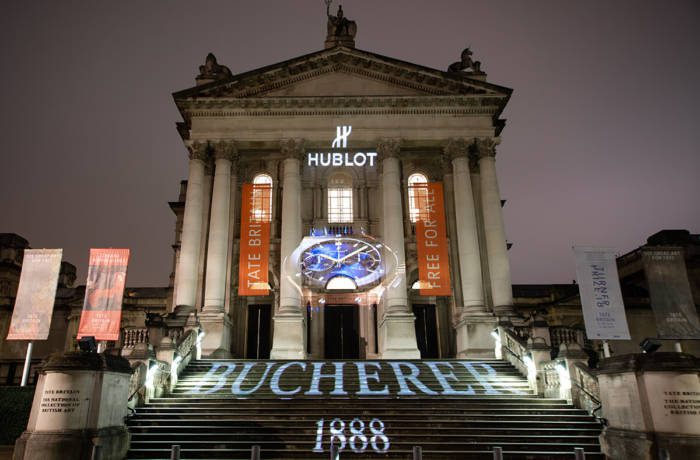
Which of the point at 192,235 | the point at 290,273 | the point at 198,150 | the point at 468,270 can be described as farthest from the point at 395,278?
the point at 198,150

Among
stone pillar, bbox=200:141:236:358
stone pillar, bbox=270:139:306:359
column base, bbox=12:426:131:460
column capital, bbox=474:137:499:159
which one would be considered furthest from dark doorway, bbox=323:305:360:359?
column base, bbox=12:426:131:460

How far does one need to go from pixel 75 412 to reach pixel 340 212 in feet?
61.5

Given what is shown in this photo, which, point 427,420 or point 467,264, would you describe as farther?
point 467,264

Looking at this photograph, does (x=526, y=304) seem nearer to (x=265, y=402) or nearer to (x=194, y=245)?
(x=194, y=245)

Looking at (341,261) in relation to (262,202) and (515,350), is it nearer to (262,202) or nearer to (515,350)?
(262,202)

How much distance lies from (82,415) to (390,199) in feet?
57.0

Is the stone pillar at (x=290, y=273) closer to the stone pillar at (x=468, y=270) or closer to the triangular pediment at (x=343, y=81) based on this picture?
the triangular pediment at (x=343, y=81)

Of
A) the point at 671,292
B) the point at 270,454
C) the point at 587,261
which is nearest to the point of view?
the point at 270,454

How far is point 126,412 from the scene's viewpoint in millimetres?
13539

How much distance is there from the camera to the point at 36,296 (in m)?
19.7

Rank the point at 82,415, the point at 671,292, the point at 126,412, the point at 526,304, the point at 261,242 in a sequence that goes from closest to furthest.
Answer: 1. the point at 82,415
2. the point at 126,412
3. the point at 671,292
4. the point at 261,242
5. the point at 526,304

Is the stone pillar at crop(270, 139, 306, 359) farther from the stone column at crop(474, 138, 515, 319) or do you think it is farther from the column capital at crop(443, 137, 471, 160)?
the stone column at crop(474, 138, 515, 319)

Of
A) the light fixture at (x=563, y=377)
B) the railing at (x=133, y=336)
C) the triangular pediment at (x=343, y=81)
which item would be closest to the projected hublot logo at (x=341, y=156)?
the triangular pediment at (x=343, y=81)

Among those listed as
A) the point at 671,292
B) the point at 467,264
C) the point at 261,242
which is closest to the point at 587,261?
the point at 671,292
